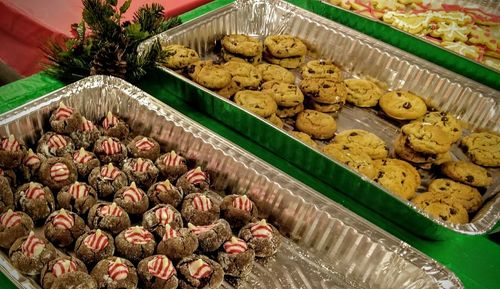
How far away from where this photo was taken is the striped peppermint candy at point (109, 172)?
4.96 feet

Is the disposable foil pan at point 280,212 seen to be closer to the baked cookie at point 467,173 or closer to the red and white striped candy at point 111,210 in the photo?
the red and white striped candy at point 111,210

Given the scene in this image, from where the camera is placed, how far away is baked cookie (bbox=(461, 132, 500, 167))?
183 centimetres

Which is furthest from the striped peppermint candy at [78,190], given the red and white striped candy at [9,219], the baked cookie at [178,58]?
the baked cookie at [178,58]

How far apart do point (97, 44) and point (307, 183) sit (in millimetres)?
918

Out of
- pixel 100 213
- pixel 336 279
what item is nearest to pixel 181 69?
pixel 100 213

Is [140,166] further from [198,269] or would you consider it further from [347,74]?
[347,74]

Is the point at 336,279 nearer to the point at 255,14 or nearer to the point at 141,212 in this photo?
the point at 141,212

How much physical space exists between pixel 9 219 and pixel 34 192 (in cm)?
11

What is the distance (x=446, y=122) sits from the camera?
1.96 m

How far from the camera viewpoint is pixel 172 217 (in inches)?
55.7

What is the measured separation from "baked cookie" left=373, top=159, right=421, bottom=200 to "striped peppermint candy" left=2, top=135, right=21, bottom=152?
1145 mm

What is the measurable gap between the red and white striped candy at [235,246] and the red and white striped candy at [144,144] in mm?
463

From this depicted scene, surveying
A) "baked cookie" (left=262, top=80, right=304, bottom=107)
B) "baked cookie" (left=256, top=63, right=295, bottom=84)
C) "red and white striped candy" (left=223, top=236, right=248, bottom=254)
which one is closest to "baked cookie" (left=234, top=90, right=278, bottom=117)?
"baked cookie" (left=262, top=80, right=304, bottom=107)

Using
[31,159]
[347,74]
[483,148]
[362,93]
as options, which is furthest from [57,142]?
[483,148]
